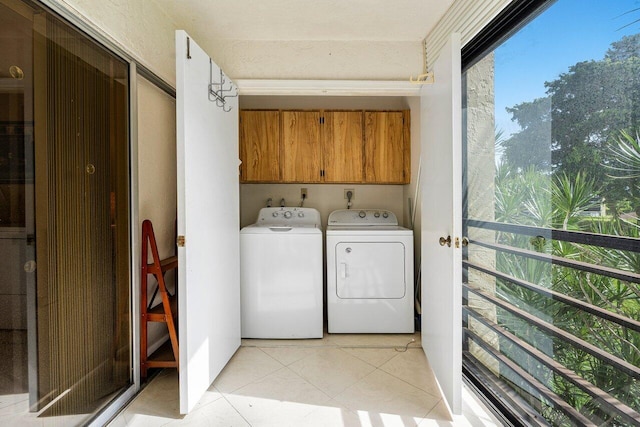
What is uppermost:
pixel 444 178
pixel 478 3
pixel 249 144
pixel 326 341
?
pixel 478 3

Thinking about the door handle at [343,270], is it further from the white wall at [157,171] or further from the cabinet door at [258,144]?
the white wall at [157,171]

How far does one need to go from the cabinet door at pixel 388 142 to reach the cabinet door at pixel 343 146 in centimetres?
9

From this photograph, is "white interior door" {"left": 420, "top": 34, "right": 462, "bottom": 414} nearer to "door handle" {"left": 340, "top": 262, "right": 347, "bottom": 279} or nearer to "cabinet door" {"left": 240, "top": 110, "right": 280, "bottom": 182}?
"door handle" {"left": 340, "top": 262, "right": 347, "bottom": 279}

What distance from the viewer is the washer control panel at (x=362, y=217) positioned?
9.53 ft

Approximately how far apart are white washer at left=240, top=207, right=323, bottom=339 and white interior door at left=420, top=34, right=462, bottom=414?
2.96 feet

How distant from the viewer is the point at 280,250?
2371 millimetres

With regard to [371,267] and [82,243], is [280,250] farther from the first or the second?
[82,243]

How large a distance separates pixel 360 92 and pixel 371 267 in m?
1.44

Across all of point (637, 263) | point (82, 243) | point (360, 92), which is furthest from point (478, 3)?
point (82, 243)

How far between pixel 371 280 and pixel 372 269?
0.09 meters

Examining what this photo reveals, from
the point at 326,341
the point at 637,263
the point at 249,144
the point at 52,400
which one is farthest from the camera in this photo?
the point at 249,144

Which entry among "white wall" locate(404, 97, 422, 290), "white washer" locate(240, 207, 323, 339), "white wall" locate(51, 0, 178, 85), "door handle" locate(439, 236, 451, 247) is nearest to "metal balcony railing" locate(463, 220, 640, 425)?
"door handle" locate(439, 236, 451, 247)

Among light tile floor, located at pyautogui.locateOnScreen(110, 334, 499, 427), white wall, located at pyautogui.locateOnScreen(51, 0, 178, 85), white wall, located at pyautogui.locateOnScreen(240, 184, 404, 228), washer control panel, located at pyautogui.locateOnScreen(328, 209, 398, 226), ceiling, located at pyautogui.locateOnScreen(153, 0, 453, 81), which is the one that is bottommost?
light tile floor, located at pyautogui.locateOnScreen(110, 334, 499, 427)

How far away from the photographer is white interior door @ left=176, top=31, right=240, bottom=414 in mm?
1442
